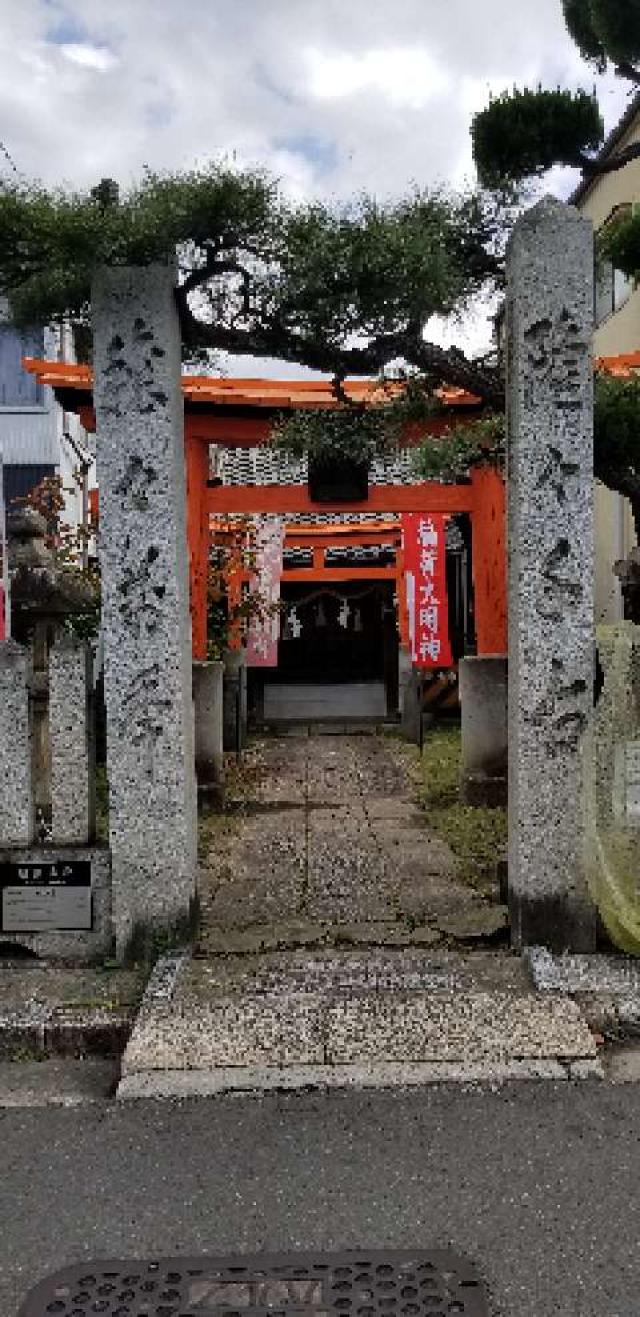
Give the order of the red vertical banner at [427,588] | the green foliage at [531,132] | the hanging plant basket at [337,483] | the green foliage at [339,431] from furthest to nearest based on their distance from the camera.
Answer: the red vertical banner at [427,588]
the hanging plant basket at [337,483]
the green foliage at [339,431]
the green foliage at [531,132]

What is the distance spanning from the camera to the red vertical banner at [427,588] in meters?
14.0

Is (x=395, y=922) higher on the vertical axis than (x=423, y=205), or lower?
lower

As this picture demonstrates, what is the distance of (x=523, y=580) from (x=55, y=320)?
2820 millimetres

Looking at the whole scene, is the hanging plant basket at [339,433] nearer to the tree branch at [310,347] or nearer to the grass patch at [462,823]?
the tree branch at [310,347]

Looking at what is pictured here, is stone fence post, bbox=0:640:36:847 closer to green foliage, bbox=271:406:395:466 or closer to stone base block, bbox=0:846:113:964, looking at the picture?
stone base block, bbox=0:846:113:964

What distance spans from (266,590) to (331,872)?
7.30 metres

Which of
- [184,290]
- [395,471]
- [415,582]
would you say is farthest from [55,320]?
[395,471]

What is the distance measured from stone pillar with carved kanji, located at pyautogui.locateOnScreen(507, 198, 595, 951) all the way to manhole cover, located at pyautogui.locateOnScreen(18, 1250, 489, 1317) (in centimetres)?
259

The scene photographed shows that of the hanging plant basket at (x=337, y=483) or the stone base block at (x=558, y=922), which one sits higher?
the hanging plant basket at (x=337, y=483)

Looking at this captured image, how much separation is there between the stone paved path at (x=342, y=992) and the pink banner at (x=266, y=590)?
6.64m

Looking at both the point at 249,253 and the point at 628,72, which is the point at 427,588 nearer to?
the point at 628,72

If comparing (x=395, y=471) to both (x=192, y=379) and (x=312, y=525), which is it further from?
(x=192, y=379)

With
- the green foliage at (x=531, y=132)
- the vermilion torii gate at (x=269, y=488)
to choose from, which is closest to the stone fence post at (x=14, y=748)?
the green foliage at (x=531, y=132)

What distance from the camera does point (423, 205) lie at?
5.36 metres
